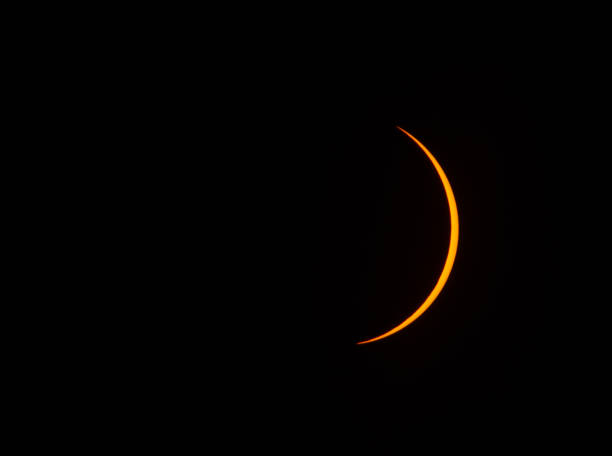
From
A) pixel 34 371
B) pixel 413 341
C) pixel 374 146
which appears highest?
pixel 374 146

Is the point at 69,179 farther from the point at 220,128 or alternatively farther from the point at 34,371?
the point at 34,371

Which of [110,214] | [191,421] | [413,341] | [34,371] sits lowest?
[191,421]

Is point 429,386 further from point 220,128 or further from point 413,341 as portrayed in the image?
point 220,128

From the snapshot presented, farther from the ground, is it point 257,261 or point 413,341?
point 257,261

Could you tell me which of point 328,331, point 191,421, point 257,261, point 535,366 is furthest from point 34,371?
point 535,366

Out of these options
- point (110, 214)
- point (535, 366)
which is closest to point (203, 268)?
point (110, 214)

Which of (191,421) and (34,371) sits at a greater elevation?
(34,371)
